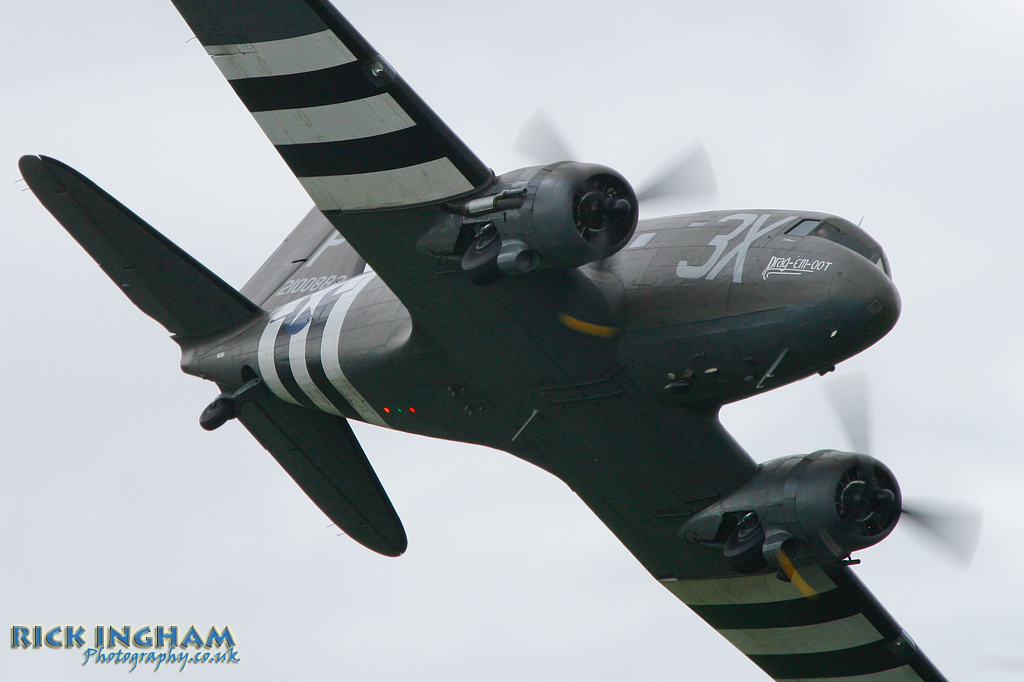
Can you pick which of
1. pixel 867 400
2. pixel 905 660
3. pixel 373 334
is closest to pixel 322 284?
pixel 373 334

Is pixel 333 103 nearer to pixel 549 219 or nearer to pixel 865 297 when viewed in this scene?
pixel 549 219

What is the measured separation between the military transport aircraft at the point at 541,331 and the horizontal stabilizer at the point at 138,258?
0.11 ft

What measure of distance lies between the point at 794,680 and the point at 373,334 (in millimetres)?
8697

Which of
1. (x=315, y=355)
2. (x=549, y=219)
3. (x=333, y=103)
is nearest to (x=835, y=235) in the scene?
(x=549, y=219)

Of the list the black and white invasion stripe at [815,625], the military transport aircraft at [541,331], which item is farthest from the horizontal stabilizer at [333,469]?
the black and white invasion stripe at [815,625]

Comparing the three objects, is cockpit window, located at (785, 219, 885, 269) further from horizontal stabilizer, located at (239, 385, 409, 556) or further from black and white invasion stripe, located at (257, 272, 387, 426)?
horizontal stabilizer, located at (239, 385, 409, 556)

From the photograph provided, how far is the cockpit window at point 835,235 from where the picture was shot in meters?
14.8

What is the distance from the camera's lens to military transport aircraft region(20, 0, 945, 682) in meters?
14.4

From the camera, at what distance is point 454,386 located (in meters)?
17.2

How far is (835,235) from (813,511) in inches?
145

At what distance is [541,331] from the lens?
15.6 m

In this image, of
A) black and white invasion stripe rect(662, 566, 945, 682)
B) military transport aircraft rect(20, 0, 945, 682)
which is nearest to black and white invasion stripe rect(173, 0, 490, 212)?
military transport aircraft rect(20, 0, 945, 682)

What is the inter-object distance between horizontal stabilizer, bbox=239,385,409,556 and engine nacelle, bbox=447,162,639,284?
6.73 meters

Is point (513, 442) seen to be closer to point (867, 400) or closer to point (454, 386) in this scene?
point (454, 386)
